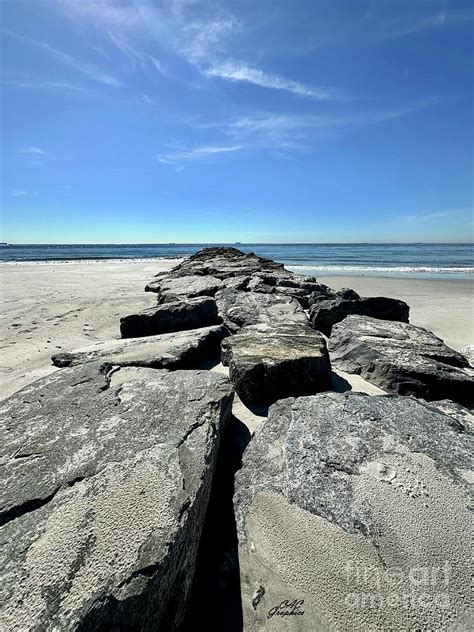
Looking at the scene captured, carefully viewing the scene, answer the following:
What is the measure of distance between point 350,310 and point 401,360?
6.15ft

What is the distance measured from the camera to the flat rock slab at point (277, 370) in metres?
2.47

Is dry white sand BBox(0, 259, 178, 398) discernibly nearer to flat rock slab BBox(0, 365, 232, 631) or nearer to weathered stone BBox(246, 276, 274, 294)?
flat rock slab BBox(0, 365, 232, 631)

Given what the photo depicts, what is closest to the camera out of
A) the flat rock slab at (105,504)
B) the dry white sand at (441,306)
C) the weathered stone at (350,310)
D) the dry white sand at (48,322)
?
the flat rock slab at (105,504)

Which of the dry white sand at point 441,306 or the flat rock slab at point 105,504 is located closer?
the flat rock slab at point 105,504

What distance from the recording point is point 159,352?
307 cm

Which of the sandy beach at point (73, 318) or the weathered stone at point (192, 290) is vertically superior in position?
the weathered stone at point (192, 290)

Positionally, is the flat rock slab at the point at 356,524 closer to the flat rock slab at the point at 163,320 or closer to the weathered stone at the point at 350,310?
the flat rock slab at the point at 163,320

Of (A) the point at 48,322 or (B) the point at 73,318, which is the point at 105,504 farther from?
(B) the point at 73,318

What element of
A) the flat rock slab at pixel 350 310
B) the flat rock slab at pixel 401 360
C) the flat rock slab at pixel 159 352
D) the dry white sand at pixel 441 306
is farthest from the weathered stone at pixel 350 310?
the flat rock slab at pixel 159 352

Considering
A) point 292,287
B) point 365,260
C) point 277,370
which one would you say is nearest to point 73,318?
point 277,370

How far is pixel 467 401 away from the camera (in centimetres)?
251

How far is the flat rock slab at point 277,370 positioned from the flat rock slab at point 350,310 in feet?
5.87

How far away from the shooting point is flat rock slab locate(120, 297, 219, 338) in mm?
4195

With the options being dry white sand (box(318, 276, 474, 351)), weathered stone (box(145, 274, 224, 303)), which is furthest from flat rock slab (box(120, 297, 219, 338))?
dry white sand (box(318, 276, 474, 351))
